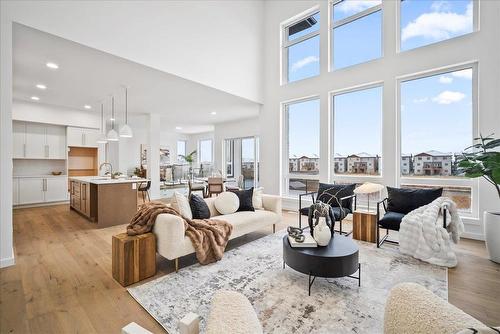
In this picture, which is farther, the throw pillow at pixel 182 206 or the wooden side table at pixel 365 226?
the wooden side table at pixel 365 226

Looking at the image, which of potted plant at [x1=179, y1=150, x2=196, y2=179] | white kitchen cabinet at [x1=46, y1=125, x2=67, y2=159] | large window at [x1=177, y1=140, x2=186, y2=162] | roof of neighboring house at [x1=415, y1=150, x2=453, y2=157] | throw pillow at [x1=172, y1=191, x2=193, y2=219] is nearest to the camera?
throw pillow at [x1=172, y1=191, x2=193, y2=219]

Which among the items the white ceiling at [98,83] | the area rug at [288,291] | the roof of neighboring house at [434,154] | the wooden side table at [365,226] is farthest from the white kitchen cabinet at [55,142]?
the roof of neighboring house at [434,154]

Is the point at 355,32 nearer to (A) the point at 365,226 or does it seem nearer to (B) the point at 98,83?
(A) the point at 365,226

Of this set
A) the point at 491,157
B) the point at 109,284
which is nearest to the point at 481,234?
the point at 491,157

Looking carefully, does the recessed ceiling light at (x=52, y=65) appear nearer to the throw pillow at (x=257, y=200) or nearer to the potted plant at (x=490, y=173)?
the throw pillow at (x=257, y=200)

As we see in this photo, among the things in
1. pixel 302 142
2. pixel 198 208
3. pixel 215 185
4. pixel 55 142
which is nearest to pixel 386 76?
pixel 302 142

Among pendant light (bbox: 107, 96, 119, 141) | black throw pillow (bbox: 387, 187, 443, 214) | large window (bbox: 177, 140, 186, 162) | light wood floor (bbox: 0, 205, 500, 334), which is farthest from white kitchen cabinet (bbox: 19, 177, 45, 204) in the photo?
black throw pillow (bbox: 387, 187, 443, 214)

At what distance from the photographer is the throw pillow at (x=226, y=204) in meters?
3.63

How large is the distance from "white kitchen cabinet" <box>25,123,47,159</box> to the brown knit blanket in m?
5.84

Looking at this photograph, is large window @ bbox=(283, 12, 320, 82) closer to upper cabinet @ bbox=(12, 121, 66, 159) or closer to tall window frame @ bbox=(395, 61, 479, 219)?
tall window frame @ bbox=(395, 61, 479, 219)

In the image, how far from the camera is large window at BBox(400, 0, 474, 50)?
12.5ft

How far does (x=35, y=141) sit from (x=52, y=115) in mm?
830

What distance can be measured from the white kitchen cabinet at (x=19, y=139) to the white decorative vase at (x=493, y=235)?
9.56 metres

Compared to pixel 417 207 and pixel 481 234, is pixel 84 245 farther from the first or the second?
pixel 481 234
